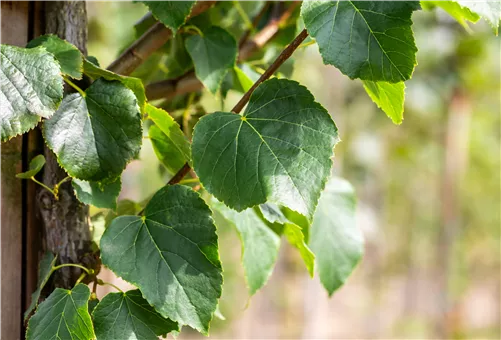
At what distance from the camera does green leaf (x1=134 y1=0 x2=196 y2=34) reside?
0.62m

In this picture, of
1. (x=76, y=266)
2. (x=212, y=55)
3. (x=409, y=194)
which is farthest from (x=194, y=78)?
(x=409, y=194)

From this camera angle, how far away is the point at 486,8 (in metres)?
0.55

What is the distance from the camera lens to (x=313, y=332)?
592cm

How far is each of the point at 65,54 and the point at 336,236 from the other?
1.55ft

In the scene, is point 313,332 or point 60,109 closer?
point 60,109

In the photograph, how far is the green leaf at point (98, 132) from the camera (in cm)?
56

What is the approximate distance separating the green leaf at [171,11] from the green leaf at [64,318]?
29cm

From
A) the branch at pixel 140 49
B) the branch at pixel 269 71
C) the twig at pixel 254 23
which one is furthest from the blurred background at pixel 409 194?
the branch at pixel 269 71

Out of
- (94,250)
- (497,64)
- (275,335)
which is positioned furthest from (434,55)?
(275,335)

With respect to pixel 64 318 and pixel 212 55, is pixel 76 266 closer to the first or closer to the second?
pixel 64 318

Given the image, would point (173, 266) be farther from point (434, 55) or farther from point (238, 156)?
point (434, 55)

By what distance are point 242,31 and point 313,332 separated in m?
5.34

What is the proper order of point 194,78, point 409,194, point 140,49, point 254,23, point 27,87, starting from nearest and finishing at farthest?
point 27,87 → point 140,49 → point 194,78 → point 254,23 → point 409,194

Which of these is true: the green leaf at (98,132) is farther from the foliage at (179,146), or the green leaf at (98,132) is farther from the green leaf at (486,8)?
the green leaf at (486,8)
